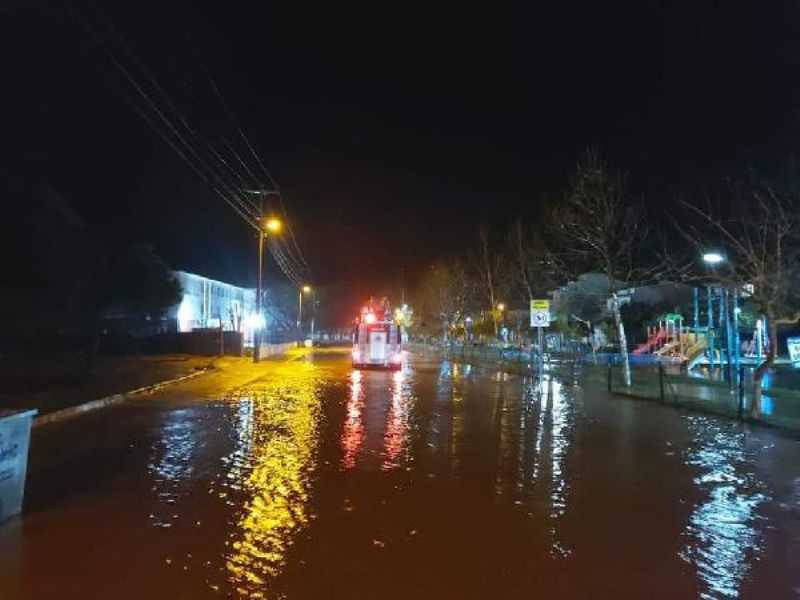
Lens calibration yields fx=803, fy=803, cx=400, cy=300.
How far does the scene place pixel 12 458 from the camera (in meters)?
7.96

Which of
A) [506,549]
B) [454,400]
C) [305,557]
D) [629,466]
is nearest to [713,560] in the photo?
[506,549]

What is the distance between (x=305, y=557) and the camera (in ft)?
22.2

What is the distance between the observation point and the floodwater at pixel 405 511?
6.21m

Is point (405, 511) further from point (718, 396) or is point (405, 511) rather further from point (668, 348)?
point (668, 348)

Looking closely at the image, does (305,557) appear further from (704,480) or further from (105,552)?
(704,480)

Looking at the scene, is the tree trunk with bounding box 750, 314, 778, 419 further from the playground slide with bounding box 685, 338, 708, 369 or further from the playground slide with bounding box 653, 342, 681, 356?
the playground slide with bounding box 653, 342, 681, 356

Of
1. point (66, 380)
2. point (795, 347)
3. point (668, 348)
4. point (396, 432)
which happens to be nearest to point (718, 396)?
point (396, 432)

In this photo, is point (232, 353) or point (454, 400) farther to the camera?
point (232, 353)

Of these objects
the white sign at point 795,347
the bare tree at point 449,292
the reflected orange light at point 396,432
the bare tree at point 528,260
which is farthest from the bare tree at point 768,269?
the bare tree at point 449,292

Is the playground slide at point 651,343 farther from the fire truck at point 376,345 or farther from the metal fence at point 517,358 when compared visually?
the fire truck at point 376,345

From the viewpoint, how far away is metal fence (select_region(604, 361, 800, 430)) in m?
17.7

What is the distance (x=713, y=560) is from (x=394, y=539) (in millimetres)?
2774

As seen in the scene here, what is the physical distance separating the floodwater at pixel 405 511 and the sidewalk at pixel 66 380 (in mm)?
3689

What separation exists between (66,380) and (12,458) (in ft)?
65.7
